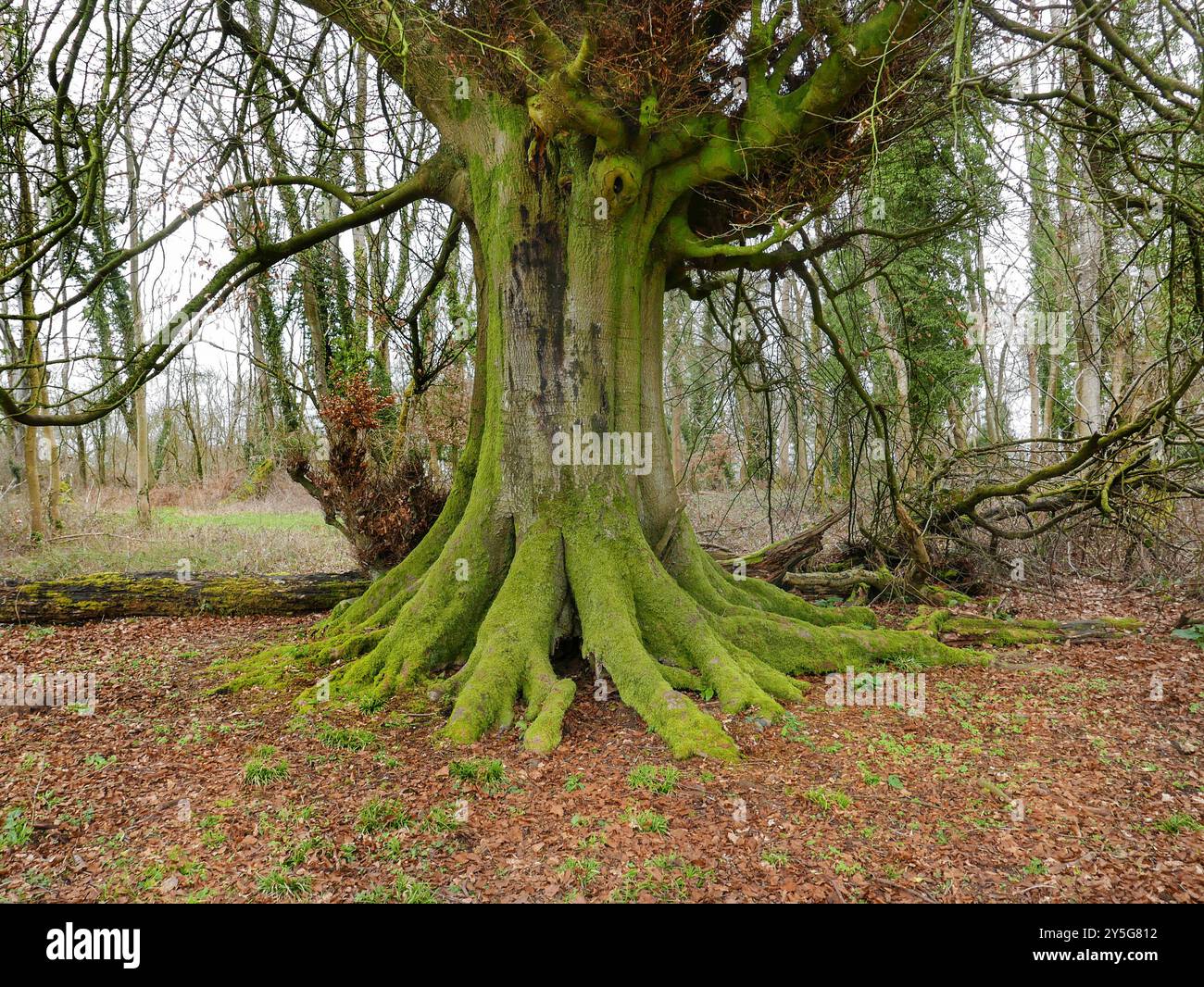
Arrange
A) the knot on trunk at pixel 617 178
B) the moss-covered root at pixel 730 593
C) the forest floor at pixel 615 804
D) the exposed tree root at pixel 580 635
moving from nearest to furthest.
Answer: the forest floor at pixel 615 804 → the exposed tree root at pixel 580 635 → the knot on trunk at pixel 617 178 → the moss-covered root at pixel 730 593

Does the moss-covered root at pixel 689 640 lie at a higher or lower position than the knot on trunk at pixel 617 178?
lower

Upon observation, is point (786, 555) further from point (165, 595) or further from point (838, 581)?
point (165, 595)

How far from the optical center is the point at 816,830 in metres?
3.47

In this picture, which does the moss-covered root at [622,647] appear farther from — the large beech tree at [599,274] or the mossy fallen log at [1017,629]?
the mossy fallen log at [1017,629]

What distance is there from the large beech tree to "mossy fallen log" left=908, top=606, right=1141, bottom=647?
2.28 ft

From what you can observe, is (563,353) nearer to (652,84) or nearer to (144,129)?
(652,84)

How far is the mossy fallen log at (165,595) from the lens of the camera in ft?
24.5

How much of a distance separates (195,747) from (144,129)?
5.05m

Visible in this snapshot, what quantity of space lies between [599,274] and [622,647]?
285cm

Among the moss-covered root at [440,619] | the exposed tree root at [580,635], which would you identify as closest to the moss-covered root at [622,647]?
the exposed tree root at [580,635]

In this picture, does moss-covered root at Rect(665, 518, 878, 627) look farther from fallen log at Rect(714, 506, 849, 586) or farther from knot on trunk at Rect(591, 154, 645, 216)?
knot on trunk at Rect(591, 154, 645, 216)

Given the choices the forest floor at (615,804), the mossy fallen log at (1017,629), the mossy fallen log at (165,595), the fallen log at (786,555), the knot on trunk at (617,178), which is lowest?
the forest floor at (615,804)

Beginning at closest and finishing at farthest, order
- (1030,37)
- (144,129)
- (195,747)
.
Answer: (195,747) < (1030,37) < (144,129)

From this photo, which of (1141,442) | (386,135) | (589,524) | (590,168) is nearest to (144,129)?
(386,135)
